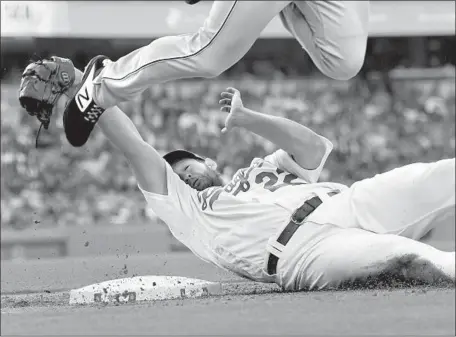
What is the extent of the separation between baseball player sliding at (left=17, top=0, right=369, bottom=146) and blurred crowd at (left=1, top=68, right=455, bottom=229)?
7.53m

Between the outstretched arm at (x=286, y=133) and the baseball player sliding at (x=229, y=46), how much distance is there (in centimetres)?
36

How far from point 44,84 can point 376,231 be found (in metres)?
2.01

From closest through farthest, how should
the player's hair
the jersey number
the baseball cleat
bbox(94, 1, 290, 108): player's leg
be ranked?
1. bbox(94, 1, 290, 108): player's leg
2. the baseball cleat
3. the jersey number
4. the player's hair

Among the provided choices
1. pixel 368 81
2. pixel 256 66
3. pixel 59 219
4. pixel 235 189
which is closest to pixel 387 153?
pixel 368 81

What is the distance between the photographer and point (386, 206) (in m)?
4.11

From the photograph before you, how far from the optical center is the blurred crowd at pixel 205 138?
1273 centimetres

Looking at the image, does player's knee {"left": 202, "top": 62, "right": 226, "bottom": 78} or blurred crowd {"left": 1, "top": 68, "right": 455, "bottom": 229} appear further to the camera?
blurred crowd {"left": 1, "top": 68, "right": 455, "bottom": 229}

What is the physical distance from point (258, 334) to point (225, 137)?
11.5m

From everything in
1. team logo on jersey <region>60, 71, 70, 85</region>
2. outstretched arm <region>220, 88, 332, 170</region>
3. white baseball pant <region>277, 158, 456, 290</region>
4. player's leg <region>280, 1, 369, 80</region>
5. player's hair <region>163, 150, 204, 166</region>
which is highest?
player's leg <region>280, 1, 369, 80</region>

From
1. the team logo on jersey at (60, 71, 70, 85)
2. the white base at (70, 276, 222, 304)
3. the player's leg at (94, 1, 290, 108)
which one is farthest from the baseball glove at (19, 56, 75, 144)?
the white base at (70, 276, 222, 304)

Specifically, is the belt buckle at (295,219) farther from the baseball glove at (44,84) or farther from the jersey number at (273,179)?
the baseball glove at (44,84)

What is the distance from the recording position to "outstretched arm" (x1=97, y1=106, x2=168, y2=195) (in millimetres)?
4652

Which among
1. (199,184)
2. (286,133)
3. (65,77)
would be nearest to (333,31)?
(286,133)

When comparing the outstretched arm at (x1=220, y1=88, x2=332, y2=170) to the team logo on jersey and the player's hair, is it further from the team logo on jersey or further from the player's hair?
the team logo on jersey
